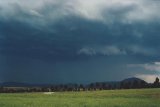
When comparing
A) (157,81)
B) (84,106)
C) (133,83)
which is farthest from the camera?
(133,83)

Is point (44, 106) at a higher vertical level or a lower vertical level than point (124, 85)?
lower

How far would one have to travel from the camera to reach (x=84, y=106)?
49969 mm

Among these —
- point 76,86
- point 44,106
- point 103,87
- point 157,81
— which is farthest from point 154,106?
point 103,87

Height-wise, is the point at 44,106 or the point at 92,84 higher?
the point at 92,84

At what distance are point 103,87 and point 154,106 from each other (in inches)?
5680

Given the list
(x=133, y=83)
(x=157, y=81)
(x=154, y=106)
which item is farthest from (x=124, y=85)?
(x=154, y=106)

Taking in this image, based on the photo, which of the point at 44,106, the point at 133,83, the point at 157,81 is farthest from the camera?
the point at 133,83

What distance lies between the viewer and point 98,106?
166ft

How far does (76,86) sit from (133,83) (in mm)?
24593

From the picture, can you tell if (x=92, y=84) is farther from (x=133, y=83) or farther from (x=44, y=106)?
(x=44, y=106)

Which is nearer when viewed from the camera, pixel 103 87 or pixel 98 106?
pixel 98 106

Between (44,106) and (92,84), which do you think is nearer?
(44,106)

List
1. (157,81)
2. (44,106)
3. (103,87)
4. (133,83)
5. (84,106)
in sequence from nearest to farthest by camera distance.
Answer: (44,106)
(84,106)
(157,81)
(133,83)
(103,87)

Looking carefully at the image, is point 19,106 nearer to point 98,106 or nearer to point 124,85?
point 98,106
